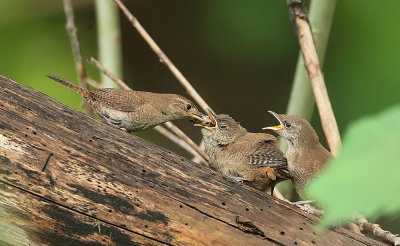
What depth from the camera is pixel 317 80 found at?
3264 mm

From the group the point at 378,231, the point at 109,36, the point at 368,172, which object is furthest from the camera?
the point at 109,36

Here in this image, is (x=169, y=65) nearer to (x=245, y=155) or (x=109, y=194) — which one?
(x=245, y=155)

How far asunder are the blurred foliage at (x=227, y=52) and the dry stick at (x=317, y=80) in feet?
1.63

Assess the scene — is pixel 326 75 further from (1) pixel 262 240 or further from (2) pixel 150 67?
(1) pixel 262 240

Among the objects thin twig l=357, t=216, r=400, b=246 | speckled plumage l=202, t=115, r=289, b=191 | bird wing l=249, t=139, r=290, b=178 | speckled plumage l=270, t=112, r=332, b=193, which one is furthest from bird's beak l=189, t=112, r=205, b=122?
thin twig l=357, t=216, r=400, b=246

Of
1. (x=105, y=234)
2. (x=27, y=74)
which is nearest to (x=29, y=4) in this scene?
(x=27, y=74)

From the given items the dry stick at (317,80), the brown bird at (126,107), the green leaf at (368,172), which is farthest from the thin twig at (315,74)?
the green leaf at (368,172)

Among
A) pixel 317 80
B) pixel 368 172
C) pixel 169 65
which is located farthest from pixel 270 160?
pixel 368 172

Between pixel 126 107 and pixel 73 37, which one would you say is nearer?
pixel 126 107

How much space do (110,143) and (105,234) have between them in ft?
1.40

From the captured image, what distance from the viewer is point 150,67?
6.04 m

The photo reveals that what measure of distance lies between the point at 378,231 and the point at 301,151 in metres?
0.61

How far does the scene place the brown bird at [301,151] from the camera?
3010 millimetres

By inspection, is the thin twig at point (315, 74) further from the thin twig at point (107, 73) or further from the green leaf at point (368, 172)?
the green leaf at point (368, 172)
